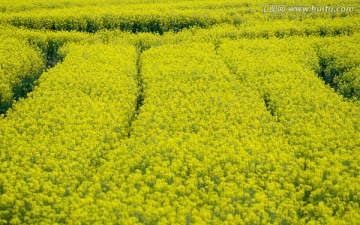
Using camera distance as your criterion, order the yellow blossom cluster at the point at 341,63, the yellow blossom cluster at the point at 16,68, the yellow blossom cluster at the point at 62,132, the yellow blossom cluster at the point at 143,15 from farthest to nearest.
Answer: the yellow blossom cluster at the point at 143,15 < the yellow blossom cluster at the point at 341,63 < the yellow blossom cluster at the point at 16,68 < the yellow blossom cluster at the point at 62,132

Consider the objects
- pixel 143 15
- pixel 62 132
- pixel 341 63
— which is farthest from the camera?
pixel 143 15

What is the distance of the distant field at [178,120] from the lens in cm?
681

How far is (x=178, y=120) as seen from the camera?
32.0ft

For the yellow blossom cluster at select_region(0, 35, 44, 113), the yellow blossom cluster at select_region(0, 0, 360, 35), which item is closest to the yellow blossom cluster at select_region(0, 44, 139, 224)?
the yellow blossom cluster at select_region(0, 35, 44, 113)

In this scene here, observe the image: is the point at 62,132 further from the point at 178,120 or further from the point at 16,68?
the point at 16,68

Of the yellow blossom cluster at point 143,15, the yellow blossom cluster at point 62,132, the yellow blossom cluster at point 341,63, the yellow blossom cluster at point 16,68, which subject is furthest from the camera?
the yellow blossom cluster at point 143,15

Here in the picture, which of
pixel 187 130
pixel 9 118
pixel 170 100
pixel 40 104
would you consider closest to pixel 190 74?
pixel 170 100

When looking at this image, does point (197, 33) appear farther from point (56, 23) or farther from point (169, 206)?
point (169, 206)

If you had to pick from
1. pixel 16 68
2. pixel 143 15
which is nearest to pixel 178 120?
pixel 16 68

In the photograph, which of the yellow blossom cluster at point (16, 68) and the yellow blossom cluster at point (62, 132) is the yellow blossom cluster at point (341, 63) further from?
the yellow blossom cluster at point (16, 68)

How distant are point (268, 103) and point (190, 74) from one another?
2460mm

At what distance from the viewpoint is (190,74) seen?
483 inches

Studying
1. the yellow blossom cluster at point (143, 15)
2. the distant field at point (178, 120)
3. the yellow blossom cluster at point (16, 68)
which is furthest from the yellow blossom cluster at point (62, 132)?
the yellow blossom cluster at point (143, 15)

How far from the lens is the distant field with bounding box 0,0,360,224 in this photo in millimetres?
6809
